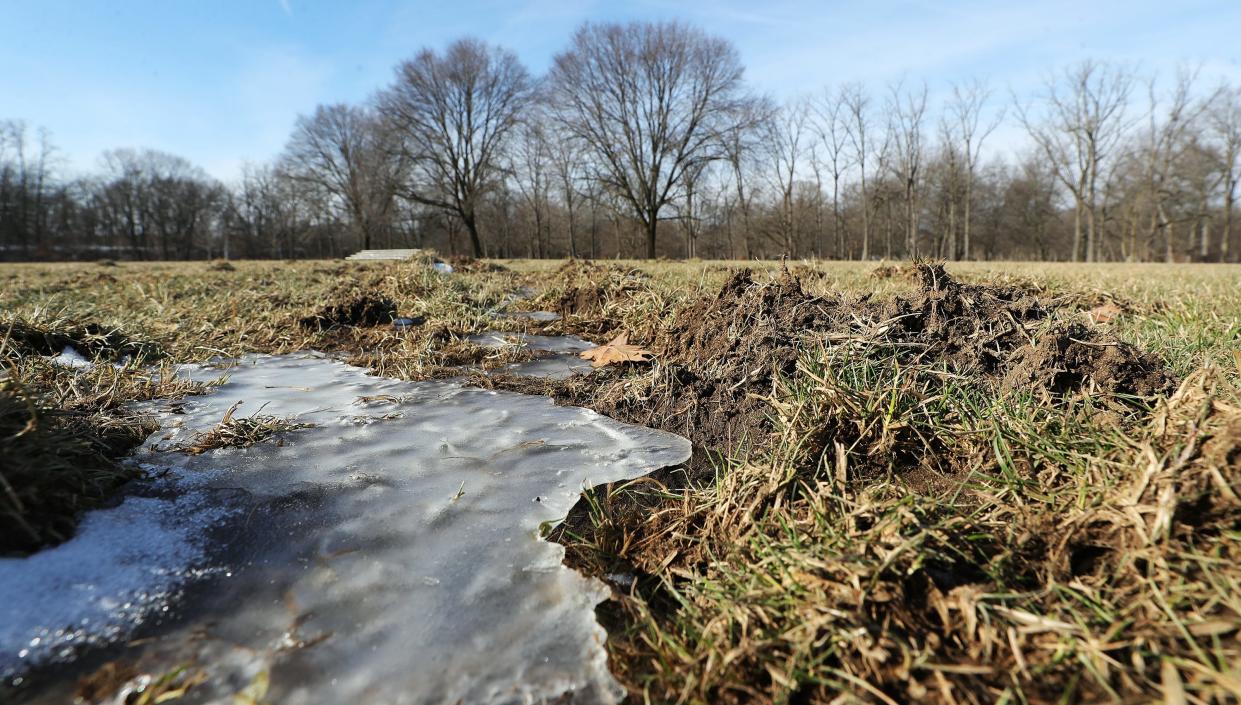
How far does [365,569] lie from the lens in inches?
54.9

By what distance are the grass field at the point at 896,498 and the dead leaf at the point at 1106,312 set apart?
1.20 feet

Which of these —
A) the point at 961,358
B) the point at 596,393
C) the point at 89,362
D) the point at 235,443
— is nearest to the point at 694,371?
the point at 596,393

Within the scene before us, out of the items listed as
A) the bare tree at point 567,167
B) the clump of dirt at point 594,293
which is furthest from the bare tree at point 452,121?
the clump of dirt at point 594,293

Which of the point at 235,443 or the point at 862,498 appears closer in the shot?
the point at 862,498

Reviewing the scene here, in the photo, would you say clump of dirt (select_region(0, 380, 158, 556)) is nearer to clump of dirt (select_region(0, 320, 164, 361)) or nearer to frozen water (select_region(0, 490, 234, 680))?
frozen water (select_region(0, 490, 234, 680))

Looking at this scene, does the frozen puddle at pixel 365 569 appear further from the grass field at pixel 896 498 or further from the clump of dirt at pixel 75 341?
the clump of dirt at pixel 75 341

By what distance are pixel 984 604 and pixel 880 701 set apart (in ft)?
0.99

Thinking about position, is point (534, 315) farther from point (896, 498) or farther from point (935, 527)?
point (935, 527)

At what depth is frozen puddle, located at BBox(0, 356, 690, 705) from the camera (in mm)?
1084

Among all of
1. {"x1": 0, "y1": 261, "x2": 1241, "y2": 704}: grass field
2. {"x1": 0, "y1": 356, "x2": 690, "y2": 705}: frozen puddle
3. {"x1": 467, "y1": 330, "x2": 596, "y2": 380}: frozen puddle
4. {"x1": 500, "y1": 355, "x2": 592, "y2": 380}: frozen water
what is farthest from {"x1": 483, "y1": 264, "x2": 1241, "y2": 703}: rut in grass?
{"x1": 467, "y1": 330, "x2": 596, "y2": 380}: frozen puddle

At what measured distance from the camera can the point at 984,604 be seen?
1072 millimetres

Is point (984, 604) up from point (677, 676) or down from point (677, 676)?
up

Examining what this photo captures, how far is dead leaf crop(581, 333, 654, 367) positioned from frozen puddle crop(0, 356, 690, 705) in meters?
1.00

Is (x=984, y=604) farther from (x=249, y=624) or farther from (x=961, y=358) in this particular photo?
(x=249, y=624)
